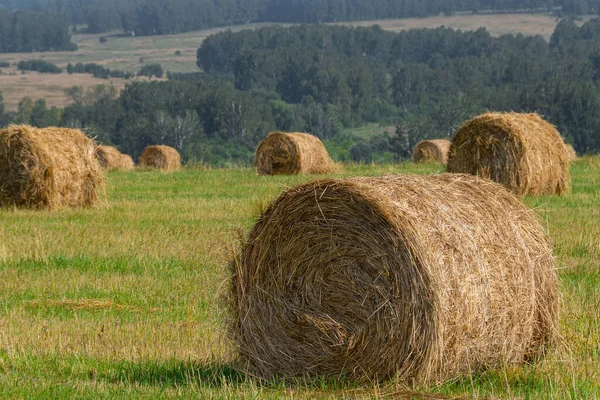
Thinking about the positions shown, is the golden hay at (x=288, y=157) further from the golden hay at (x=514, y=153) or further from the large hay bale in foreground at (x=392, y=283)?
the large hay bale in foreground at (x=392, y=283)

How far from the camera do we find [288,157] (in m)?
30.6

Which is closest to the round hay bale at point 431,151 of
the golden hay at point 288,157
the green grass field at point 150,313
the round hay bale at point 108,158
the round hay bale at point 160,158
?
the round hay bale at point 160,158

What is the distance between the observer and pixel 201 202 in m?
21.4

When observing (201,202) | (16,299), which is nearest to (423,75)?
(201,202)

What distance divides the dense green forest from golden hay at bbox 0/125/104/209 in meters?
59.5

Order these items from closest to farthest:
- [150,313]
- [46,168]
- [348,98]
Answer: [150,313] < [46,168] < [348,98]

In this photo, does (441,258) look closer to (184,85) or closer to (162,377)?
(162,377)

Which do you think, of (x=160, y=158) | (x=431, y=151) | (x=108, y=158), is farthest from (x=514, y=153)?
(x=160, y=158)

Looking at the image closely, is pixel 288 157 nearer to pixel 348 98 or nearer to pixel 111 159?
pixel 111 159

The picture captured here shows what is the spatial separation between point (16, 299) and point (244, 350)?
12.8 feet

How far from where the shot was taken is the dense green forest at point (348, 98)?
10594 centimetres

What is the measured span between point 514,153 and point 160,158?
24045mm

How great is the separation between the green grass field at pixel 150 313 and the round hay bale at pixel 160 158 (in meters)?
23.2

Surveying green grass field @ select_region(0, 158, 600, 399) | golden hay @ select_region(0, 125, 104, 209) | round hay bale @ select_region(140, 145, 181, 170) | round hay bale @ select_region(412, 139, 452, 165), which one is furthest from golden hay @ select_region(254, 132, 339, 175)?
round hay bale @ select_region(140, 145, 181, 170)
